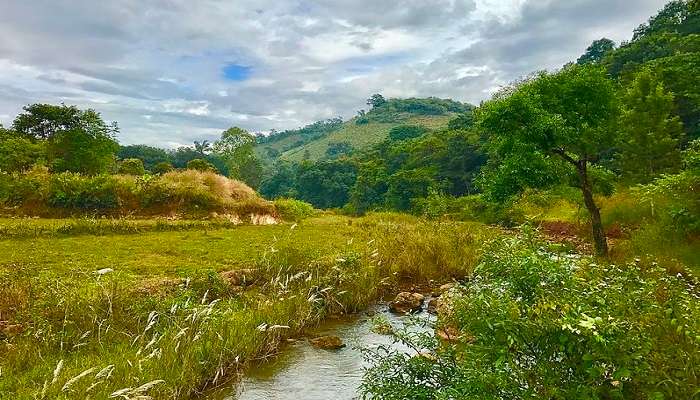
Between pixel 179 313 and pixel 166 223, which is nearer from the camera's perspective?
pixel 179 313

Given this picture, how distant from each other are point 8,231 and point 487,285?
19209mm

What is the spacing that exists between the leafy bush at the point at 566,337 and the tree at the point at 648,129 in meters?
30.0

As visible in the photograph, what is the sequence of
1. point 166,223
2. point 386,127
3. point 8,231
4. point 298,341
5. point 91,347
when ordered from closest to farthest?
point 91,347 → point 298,341 → point 8,231 → point 166,223 → point 386,127

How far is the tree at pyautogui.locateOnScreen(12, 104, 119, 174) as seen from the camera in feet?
151

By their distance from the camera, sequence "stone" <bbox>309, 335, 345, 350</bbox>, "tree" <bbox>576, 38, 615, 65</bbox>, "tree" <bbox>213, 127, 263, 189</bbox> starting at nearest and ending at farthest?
1. "stone" <bbox>309, 335, 345, 350</bbox>
2. "tree" <bbox>213, 127, 263, 189</bbox>
3. "tree" <bbox>576, 38, 615, 65</bbox>

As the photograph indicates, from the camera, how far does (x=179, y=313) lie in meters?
9.22

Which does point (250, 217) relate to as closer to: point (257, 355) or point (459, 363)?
point (257, 355)

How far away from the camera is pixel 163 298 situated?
10211 mm

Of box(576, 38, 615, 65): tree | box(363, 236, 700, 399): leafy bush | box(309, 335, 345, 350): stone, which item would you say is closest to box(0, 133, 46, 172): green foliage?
box(309, 335, 345, 350): stone

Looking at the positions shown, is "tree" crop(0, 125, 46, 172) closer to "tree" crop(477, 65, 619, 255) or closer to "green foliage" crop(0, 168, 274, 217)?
"green foliage" crop(0, 168, 274, 217)

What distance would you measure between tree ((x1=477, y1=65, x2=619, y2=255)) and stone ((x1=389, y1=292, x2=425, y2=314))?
6526 millimetres

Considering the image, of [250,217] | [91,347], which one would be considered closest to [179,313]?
[91,347]

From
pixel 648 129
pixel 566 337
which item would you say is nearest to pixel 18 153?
pixel 648 129

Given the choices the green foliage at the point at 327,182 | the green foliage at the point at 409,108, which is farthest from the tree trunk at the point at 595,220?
the green foliage at the point at 409,108
